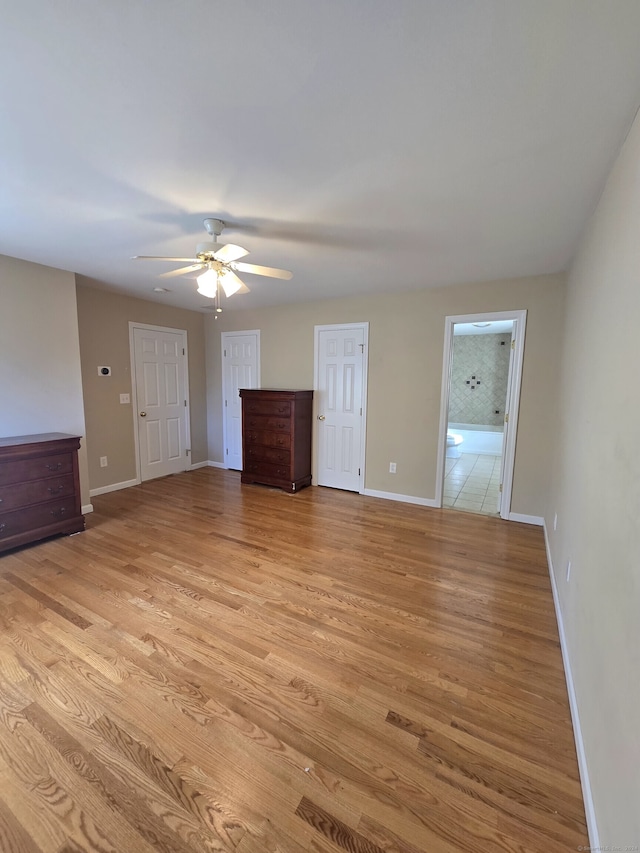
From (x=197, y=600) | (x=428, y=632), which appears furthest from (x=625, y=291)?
(x=197, y=600)

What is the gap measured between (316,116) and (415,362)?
282 cm

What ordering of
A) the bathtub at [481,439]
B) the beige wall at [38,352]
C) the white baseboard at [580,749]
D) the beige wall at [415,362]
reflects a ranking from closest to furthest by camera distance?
the white baseboard at [580,749] → the beige wall at [38,352] → the beige wall at [415,362] → the bathtub at [481,439]

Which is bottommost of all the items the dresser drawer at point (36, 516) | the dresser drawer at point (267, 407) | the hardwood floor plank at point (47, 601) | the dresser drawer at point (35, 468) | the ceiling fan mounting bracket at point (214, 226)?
the hardwood floor plank at point (47, 601)

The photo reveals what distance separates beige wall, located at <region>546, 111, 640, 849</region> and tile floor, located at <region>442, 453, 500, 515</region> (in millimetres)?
1931

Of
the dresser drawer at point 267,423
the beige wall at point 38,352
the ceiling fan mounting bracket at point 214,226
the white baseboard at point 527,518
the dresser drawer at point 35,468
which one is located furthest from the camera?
the dresser drawer at point 267,423

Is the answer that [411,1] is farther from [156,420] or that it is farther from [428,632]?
[156,420]

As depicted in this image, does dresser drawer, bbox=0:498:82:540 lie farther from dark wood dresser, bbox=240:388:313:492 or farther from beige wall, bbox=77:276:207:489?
dark wood dresser, bbox=240:388:313:492

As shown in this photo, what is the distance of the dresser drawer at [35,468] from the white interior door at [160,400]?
1489 millimetres

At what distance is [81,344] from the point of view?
387 cm

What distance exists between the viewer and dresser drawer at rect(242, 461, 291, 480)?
175 inches

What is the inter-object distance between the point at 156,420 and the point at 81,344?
4.21 ft

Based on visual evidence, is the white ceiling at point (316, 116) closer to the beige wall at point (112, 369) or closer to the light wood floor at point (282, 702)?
the beige wall at point (112, 369)

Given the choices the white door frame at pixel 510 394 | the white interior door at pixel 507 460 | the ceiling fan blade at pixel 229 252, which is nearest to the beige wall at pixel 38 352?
the ceiling fan blade at pixel 229 252

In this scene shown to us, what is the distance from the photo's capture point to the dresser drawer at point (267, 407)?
433cm
